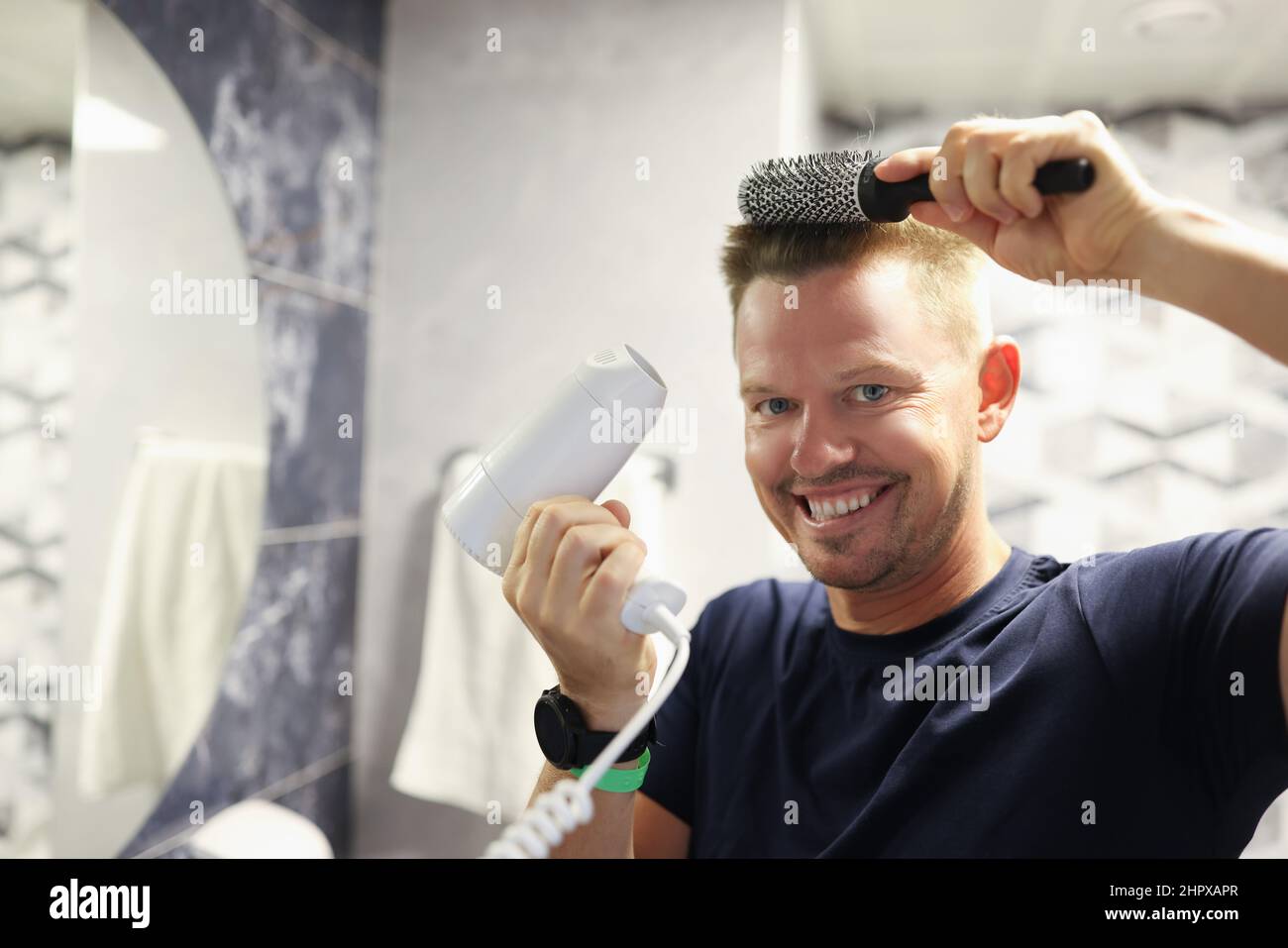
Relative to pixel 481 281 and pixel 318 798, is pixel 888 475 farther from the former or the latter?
pixel 318 798

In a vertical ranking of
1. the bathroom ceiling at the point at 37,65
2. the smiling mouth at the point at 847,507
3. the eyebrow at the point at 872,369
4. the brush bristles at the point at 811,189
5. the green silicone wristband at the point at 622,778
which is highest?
the bathroom ceiling at the point at 37,65

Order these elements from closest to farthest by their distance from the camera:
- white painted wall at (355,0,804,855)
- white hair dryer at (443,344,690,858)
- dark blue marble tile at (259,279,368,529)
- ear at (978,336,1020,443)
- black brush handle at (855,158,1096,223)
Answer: black brush handle at (855,158,1096,223), white hair dryer at (443,344,690,858), ear at (978,336,1020,443), dark blue marble tile at (259,279,368,529), white painted wall at (355,0,804,855)

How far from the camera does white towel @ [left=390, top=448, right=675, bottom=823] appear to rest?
4.70 feet

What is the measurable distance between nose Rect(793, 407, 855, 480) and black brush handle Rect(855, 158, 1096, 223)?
6.0 inches

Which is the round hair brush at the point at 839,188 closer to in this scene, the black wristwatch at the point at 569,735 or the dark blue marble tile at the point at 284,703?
the black wristwatch at the point at 569,735

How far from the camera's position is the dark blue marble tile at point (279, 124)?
3.84ft

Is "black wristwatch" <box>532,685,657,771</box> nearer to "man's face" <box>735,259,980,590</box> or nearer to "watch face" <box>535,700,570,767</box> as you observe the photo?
"watch face" <box>535,700,570,767</box>

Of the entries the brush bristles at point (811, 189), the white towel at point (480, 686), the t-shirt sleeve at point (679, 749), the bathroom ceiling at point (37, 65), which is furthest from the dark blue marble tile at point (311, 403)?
the brush bristles at point (811, 189)

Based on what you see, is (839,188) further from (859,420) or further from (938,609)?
(938,609)

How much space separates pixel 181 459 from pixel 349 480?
→ 41 cm

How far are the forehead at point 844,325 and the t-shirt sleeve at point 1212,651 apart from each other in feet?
0.70

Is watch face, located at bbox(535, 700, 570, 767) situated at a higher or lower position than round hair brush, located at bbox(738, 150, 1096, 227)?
lower

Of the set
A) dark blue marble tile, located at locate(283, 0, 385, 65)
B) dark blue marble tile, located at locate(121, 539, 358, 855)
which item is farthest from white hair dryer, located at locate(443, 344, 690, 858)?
dark blue marble tile, located at locate(283, 0, 385, 65)
